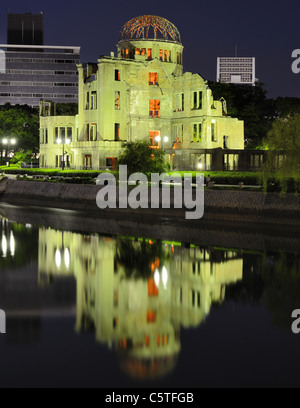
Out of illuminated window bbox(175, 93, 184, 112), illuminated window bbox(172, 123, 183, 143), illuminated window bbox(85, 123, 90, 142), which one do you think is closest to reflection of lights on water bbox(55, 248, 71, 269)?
illuminated window bbox(172, 123, 183, 143)

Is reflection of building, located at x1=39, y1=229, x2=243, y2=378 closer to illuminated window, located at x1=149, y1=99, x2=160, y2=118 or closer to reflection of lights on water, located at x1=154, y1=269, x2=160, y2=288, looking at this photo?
reflection of lights on water, located at x1=154, y1=269, x2=160, y2=288

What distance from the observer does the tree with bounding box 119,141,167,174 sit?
5406 cm

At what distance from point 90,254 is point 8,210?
25062mm

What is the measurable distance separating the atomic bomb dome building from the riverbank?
37.7 ft

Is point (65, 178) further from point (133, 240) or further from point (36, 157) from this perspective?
point (36, 157)

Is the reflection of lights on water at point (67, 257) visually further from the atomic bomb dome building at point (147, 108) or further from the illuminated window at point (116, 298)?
the atomic bomb dome building at point (147, 108)

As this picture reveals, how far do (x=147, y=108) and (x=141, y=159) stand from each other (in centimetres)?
1649

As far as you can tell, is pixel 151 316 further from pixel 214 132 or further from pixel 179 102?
pixel 179 102

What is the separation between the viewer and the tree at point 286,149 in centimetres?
4122

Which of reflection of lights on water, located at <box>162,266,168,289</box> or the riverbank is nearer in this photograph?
reflection of lights on water, located at <box>162,266,168,289</box>

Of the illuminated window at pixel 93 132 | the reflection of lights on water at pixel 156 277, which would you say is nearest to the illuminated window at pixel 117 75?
the illuminated window at pixel 93 132

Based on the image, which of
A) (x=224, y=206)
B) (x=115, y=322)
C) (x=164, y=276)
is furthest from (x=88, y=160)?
(x=115, y=322)

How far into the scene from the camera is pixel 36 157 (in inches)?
4272
